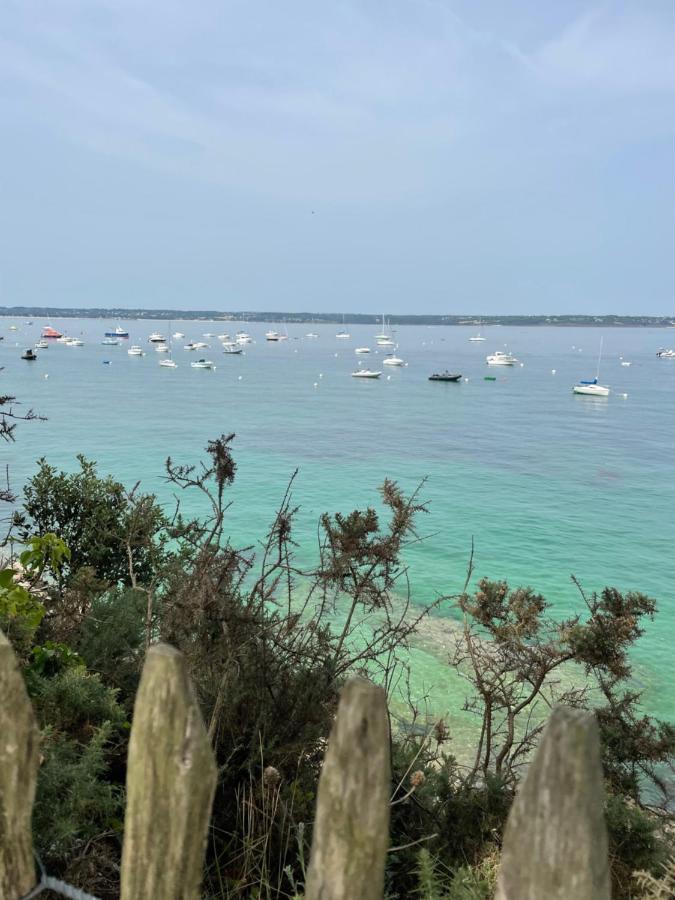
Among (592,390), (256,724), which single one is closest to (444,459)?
(256,724)

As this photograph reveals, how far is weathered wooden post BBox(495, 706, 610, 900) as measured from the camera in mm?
1173

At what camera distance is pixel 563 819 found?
1184mm

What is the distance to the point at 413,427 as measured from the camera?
4612cm

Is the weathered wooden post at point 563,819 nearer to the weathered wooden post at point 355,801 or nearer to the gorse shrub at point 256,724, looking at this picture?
the weathered wooden post at point 355,801

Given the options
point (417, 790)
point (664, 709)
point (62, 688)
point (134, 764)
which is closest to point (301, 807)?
point (417, 790)

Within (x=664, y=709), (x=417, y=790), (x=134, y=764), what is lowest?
(x=664, y=709)

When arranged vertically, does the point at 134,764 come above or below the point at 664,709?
above

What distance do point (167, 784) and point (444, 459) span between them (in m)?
34.7

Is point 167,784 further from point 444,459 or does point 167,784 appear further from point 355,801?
point 444,459

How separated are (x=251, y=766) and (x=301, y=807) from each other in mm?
395

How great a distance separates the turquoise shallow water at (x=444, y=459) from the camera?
62.8 feet

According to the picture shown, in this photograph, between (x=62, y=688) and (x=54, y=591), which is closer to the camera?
(x=62, y=688)

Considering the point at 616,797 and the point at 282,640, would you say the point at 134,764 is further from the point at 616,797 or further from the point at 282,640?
the point at 616,797

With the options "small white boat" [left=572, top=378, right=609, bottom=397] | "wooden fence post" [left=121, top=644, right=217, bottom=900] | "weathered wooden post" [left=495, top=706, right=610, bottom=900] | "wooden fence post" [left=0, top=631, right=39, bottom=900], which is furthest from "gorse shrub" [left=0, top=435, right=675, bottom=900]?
"small white boat" [left=572, top=378, right=609, bottom=397]
